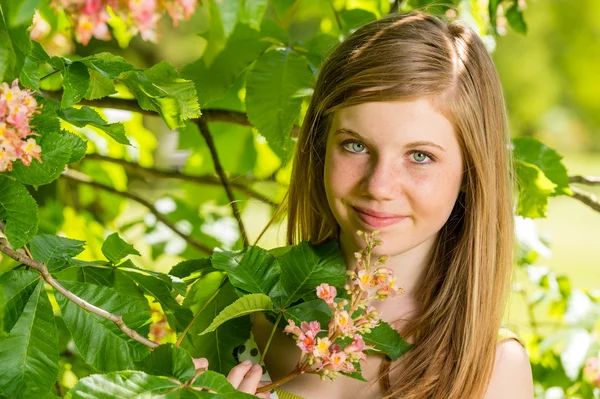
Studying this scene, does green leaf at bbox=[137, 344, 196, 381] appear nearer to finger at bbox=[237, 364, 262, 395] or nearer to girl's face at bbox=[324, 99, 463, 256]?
finger at bbox=[237, 364, 262, 395]

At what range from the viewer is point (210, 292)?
976 mm

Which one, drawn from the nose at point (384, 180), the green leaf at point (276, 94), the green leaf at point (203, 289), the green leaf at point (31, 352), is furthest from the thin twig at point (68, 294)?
the green leaf at point (276, 94)

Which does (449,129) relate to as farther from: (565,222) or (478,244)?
(565,222)

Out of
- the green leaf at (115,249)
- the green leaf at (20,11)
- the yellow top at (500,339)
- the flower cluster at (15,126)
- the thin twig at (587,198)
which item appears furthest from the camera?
the thin twig at (587,198)

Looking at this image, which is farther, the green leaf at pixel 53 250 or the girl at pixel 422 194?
the girl at pixel 422 194

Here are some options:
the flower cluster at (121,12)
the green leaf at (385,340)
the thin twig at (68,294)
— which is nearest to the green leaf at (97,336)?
the thin twig at (68,294)

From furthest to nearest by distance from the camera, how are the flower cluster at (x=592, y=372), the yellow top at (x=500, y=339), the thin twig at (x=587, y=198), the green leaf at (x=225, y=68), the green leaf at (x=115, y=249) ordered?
the flower cluster at (x=592, y=372)
the thin twig at (x=587, y=198)
the green leaf at (x=225, y=68)
the yellow top at (x=500, y=339)
the green leaf at (x=115, y=249)

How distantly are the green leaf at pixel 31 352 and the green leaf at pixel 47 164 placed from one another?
9 cm

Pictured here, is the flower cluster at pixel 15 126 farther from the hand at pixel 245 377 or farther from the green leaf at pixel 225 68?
the green leaf at pixel 225 68

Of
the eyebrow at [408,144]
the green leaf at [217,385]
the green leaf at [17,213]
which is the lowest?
the eyebrow at [408,144]

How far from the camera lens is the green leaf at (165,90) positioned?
80 cm

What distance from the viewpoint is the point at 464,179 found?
109 centimetres

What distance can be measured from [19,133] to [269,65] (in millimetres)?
593

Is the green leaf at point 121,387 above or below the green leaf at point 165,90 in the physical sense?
below
